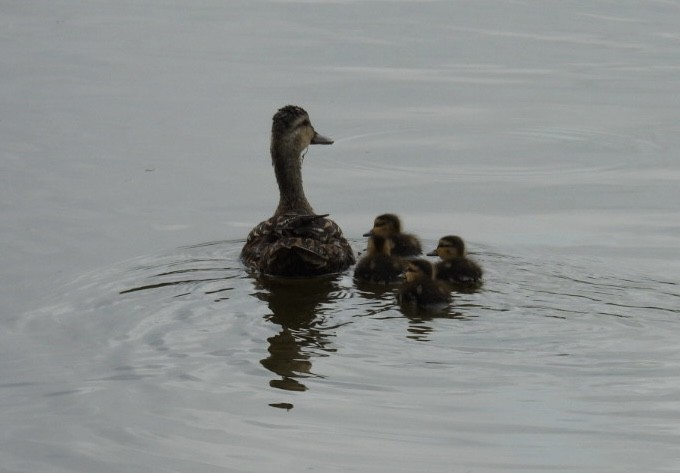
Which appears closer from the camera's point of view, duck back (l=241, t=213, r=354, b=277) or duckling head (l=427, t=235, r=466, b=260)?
duckling head (l=427, t=235, r=466, b=260)

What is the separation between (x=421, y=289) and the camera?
23.1 ft

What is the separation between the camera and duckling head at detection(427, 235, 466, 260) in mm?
7648

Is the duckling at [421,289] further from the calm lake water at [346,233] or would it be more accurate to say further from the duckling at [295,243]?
the duckling at [295,243]

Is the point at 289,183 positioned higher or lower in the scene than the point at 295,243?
higher

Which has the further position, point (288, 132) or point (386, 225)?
point (288, 132)

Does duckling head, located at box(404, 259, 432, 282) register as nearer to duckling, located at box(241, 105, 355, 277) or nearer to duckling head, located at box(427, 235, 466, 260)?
duckling head, located at box(427, 235, 466, 260)

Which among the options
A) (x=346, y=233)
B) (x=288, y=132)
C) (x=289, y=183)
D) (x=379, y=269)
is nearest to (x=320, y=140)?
(x=288, y=132)

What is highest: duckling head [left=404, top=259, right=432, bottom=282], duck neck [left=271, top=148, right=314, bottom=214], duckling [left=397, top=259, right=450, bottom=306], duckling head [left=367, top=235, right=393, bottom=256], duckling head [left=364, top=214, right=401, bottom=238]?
duck neck [left=271, top=148, right=314, bottom=214]

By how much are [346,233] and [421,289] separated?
164 cm

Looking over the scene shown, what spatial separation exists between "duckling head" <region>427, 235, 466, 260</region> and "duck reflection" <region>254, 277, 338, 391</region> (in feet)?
1.87

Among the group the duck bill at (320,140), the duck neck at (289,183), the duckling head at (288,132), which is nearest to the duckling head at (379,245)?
the duck neck at (289,183)

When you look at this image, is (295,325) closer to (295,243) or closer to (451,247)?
(295,243)

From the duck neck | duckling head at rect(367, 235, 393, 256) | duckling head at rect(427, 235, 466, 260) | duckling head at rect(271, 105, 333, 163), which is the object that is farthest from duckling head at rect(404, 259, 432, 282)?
duckling head at rect(271, 105, 333, 163)

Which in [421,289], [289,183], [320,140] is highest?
[320,140]
